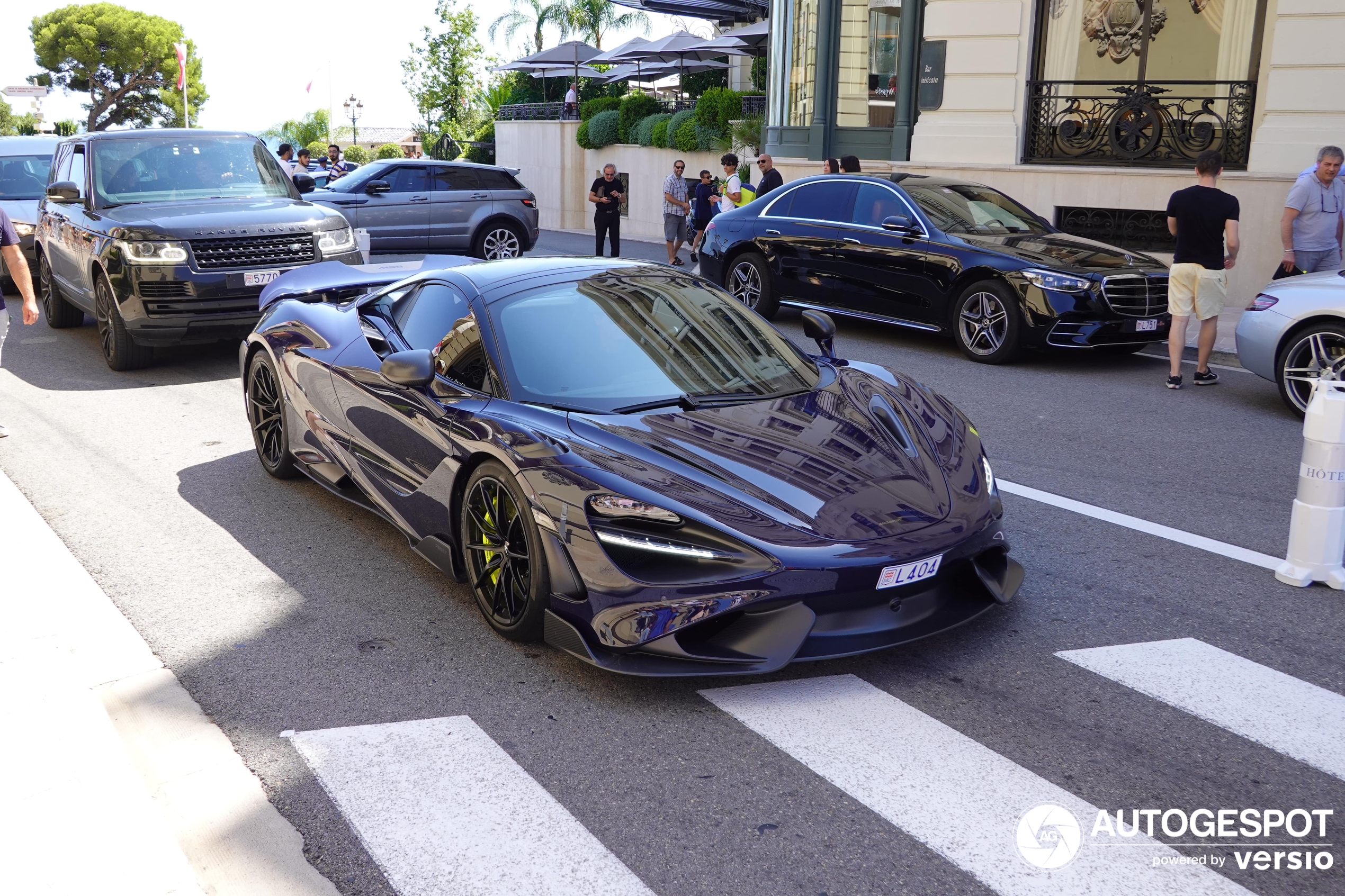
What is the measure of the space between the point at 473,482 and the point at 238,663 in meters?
1.10

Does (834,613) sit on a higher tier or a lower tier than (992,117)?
lower

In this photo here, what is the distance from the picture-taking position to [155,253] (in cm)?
998

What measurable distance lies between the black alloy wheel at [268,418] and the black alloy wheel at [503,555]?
2.29 meters

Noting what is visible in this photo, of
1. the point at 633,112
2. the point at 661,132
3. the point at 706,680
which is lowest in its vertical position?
the point at 706,680

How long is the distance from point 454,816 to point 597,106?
3208 cm

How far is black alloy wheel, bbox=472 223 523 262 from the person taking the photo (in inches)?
742

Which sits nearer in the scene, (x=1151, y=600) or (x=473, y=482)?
(x=473, y=482)

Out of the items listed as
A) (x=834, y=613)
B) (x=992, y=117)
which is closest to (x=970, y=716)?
(x=834, y=613)

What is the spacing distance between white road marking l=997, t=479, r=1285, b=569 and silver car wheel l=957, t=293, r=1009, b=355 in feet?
14.1

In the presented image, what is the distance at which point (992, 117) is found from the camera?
1786 cm

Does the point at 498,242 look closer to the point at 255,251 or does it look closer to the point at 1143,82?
the point at 255,251

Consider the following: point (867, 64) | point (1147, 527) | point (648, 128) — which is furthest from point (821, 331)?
point (648, 128)

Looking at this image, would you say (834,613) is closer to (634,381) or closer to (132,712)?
(634,381)

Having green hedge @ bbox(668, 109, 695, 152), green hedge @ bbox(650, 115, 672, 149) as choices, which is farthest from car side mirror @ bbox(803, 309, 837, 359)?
green hedge @ bbox(650, 115, 672, 149)
